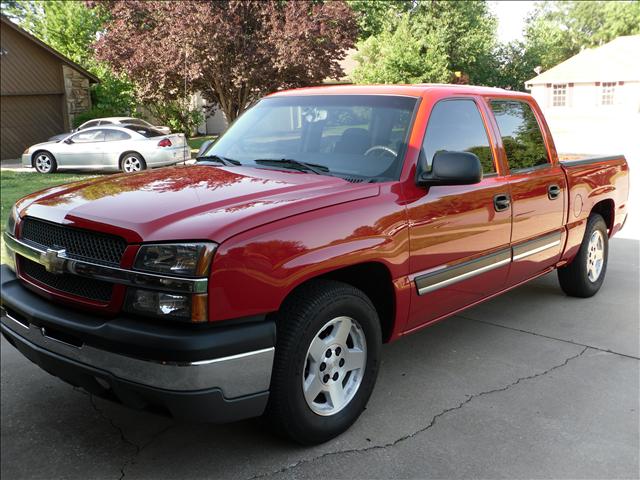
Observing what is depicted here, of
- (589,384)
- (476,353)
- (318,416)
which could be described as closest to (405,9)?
(476,353)

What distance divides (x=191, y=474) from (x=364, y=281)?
132 cm


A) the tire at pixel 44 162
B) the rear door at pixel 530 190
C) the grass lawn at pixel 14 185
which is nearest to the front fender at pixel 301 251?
the rear door at pixel 530 190

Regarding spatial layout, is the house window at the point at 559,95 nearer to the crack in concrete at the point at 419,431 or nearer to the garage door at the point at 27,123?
the crack in concrete at the point at 419,431

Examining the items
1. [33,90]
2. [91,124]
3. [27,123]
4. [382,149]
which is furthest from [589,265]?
[33,90]

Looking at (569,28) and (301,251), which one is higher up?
(569,28)

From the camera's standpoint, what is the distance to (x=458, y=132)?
3893 millimetres

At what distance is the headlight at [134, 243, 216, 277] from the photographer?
2.41 m

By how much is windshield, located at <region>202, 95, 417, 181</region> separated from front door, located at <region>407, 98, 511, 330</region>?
221 millimetres

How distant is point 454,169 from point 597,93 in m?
2.02

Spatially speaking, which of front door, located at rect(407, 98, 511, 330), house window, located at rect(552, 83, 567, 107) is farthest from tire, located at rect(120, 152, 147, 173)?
house window, located at rect(552, 83, 567, 107)

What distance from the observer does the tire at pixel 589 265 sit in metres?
5.32

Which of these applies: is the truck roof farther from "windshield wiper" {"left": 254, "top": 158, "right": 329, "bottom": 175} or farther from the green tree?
the green tree

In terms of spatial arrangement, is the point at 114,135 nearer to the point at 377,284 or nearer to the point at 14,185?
the point at 14,185

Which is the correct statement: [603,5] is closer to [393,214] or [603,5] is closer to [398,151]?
[398,151]
